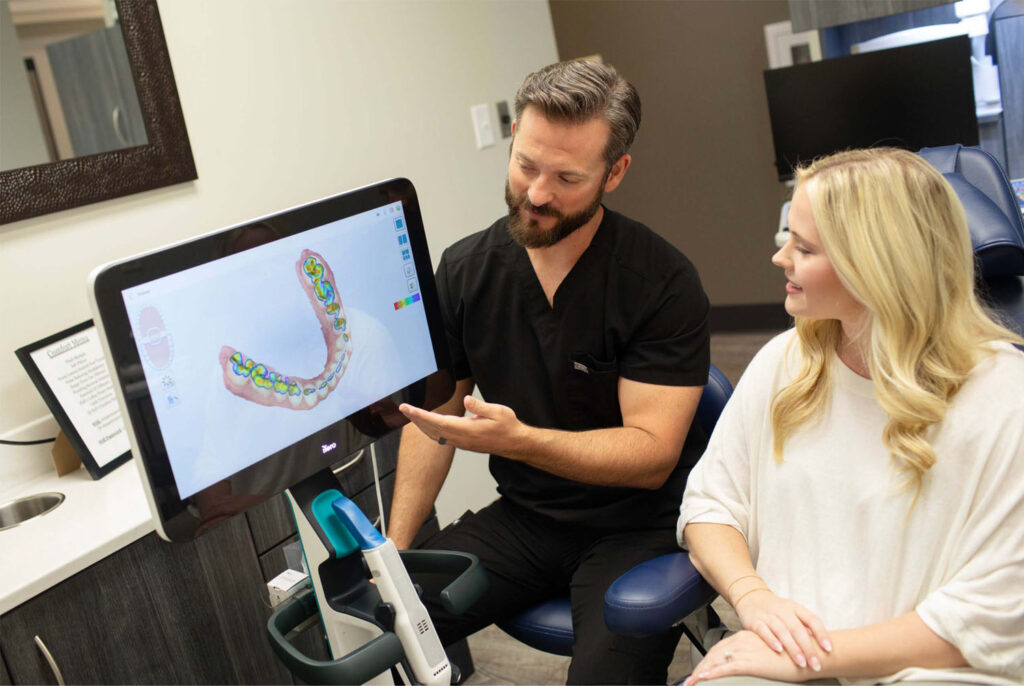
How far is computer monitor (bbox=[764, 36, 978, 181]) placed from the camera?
120 inches

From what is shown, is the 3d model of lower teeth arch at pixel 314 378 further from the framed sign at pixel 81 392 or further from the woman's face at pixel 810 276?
the framed sign at pixel 81 392

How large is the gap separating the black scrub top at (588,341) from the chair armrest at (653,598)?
0.28 metres

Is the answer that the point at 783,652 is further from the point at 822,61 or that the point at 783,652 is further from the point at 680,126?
the point at 680,126

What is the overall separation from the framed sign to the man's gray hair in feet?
2.98

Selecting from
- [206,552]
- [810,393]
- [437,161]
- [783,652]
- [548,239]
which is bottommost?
[783,652]

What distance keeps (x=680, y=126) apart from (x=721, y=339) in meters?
1.02

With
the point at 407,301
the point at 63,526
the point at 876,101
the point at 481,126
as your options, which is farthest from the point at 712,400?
the point at 876,101

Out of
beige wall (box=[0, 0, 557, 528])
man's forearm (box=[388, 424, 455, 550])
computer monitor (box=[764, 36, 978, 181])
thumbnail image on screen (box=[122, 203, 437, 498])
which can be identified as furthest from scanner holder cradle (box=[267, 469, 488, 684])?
computer monitor (box=[764, 36, 978, 181])

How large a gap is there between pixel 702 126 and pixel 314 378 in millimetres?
3550

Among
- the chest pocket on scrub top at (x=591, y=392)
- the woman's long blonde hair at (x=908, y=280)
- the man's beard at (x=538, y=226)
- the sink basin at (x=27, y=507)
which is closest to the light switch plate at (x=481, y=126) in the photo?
the man's beard at (x=538, y=226)

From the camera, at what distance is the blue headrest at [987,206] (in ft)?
5.65

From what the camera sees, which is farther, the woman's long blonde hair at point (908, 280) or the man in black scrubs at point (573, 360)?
the man in black scrubs at point (573, 360)

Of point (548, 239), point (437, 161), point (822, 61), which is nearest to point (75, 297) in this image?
point (548, 239)

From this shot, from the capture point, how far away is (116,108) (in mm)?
1943
